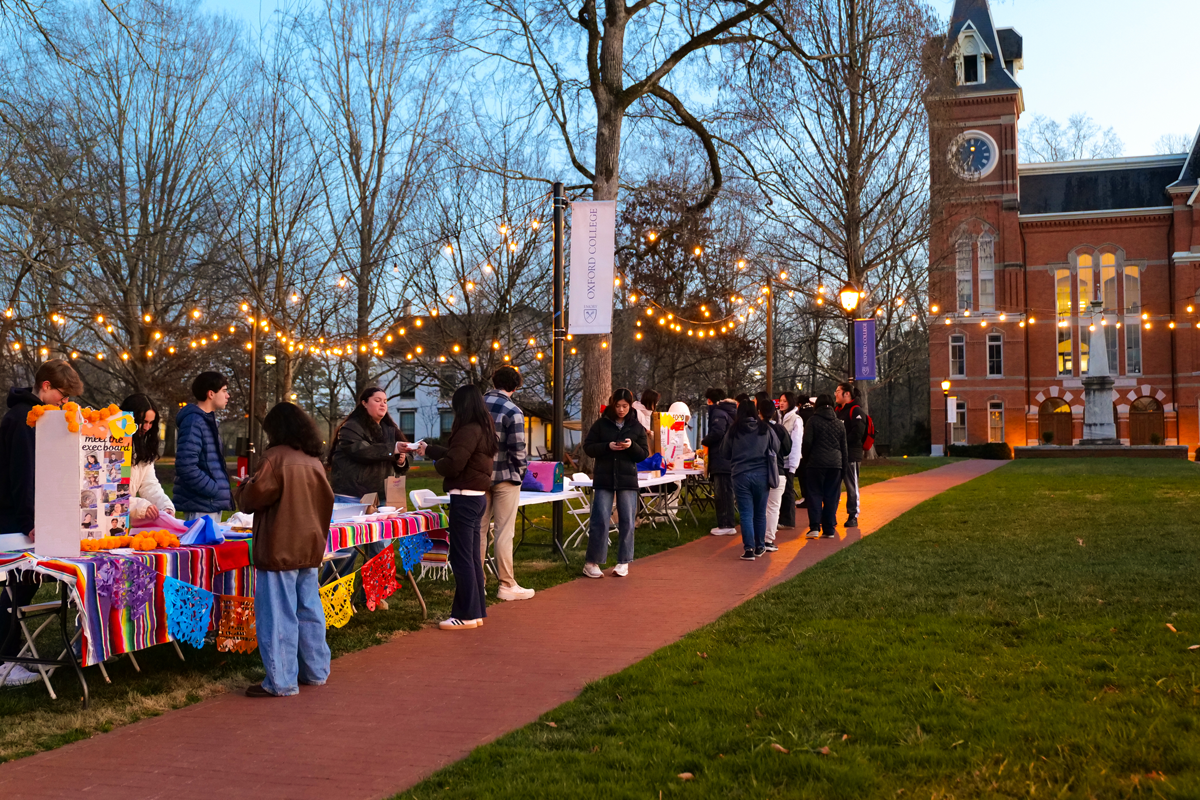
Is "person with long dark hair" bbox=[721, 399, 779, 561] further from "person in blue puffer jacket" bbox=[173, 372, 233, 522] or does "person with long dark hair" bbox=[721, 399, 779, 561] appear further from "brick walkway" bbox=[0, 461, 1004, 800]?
"person in blue puffer jacket" bbox=[173, 372, 233, 522]

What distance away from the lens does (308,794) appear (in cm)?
420

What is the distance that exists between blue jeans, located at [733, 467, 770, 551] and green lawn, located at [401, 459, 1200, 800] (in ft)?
5.35

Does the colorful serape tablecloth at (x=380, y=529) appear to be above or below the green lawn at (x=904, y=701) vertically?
above

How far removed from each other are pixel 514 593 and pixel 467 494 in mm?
1476

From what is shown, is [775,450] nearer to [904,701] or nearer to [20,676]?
[904,701]

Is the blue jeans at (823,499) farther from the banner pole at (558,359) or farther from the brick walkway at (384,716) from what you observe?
the brick walkway at (384,716)

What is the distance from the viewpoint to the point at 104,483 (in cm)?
589

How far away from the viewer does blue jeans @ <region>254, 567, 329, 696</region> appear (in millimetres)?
5836

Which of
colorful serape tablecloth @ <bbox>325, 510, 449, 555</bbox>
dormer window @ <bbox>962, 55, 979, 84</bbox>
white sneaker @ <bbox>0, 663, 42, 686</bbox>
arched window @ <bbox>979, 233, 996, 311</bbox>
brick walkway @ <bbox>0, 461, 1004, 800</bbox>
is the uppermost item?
dormer window @ <bbox>962, 55, 979, 84</bbox>

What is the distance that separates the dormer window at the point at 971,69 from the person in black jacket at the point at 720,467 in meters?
42.8

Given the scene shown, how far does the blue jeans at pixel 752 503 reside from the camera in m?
11.3

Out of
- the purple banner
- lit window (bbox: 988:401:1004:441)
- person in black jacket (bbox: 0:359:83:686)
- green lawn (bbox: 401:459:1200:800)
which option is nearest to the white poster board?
person in black jacket (bbox: 0:359:83:686)

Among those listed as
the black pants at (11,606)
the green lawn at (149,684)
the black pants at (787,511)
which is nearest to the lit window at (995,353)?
the black pants at (787,511)

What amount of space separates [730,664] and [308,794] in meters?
2.88
